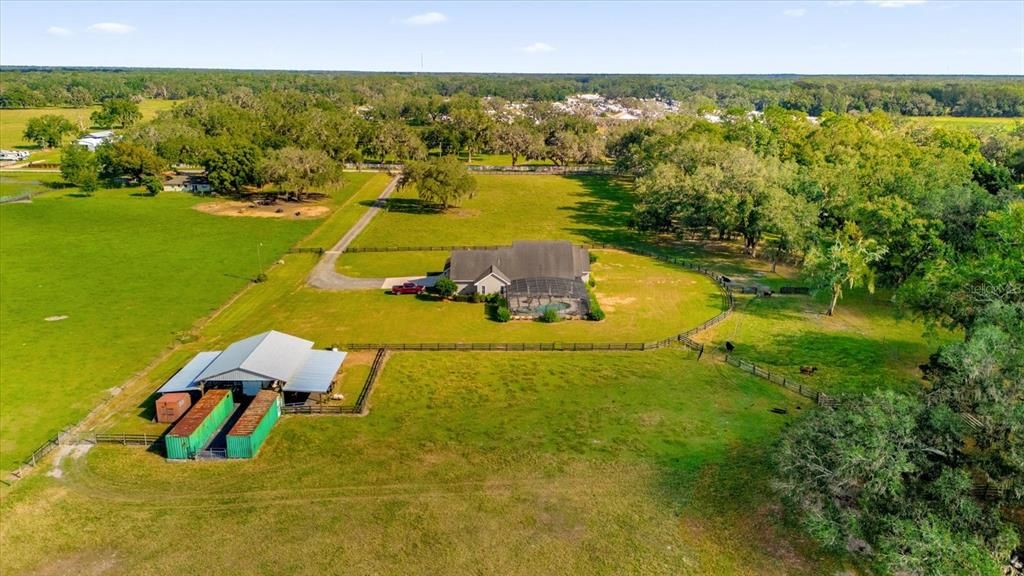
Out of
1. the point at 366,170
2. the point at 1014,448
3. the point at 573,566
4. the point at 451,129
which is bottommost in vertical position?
the point at 573,566

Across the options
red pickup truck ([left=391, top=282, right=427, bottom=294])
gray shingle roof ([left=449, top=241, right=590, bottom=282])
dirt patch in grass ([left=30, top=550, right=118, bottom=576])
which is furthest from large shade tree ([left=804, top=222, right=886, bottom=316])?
dirt patch in grass ([left=30, top=550, right=118, bottom=576])

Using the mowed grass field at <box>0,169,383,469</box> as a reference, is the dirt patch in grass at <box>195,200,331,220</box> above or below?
above

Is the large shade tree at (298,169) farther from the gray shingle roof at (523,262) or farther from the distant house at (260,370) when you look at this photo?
the distant house at (260,370)

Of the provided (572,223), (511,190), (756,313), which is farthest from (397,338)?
(511,190)

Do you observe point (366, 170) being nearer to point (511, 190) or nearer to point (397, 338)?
point (511, 190)

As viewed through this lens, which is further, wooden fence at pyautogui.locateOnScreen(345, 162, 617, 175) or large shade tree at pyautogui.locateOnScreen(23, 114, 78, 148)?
large shade tree at pyautogui.locateOnScreen(23, 114, 78, 148)

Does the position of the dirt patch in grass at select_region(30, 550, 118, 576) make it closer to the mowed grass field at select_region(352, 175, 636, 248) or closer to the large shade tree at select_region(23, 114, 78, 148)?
the mowed grass field at select_region(352, 175, 636, 248)
